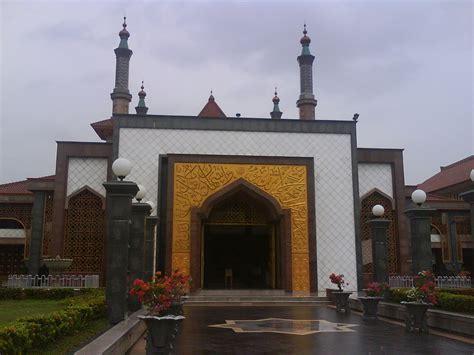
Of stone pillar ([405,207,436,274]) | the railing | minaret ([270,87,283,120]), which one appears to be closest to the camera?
stone pillar ([405,207,436,274])

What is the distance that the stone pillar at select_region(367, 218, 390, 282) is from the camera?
41.0ft

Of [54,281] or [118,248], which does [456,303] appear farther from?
[54,281]

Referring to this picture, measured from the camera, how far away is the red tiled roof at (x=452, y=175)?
84.4ft

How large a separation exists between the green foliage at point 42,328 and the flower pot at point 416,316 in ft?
16.4

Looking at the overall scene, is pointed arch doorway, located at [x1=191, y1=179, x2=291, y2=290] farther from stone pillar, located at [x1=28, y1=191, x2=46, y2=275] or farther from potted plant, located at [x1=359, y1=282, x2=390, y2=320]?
potted plant, located at [x1=359, y1=282, x2=390, y2=320]

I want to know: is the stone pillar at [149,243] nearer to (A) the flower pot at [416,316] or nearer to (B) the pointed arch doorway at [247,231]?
Answer: (B) the pointed arch doorway at [247,231]

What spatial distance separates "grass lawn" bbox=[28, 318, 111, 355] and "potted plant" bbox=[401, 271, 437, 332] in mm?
4847

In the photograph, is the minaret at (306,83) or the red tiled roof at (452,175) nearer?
the minaret at (306,83)

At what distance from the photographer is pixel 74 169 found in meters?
17.8

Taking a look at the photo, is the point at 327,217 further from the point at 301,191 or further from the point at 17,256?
the point at 17,256

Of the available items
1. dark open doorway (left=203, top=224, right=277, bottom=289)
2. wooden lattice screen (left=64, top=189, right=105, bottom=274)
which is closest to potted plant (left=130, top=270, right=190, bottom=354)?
wooden lattice screen (left=64, top=189, right=105, bottom=274)

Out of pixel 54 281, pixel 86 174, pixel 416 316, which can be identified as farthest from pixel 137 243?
pixel 86 174

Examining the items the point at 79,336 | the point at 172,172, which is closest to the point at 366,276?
the point at 172,172

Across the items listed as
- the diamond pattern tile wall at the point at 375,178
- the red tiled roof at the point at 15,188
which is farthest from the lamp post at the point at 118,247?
the red tiled roof at the point at 15,188
